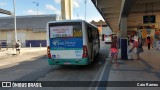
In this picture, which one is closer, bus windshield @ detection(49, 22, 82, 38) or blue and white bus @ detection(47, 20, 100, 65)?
blue and white bus @ detection(47, 20, 100, 65)

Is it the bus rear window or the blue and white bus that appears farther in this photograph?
the bus rear window

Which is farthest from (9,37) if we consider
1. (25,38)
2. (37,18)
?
(37,18)

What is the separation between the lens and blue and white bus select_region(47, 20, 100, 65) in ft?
42.9

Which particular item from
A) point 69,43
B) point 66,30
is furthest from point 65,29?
point 69,43

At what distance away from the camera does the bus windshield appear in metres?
13.2

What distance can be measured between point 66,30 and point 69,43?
0.71 metres

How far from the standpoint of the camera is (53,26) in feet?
44.2

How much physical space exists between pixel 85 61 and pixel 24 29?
130 ft

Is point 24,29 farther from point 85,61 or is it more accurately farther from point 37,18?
point 85,61

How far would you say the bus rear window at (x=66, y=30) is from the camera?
13.2 metres

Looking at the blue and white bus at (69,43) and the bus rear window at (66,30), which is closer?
the blue and white bus at (69,43)

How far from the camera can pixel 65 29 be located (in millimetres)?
13297

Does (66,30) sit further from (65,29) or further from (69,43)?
(69,43)

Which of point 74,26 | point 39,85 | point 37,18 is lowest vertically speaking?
point 39,85
